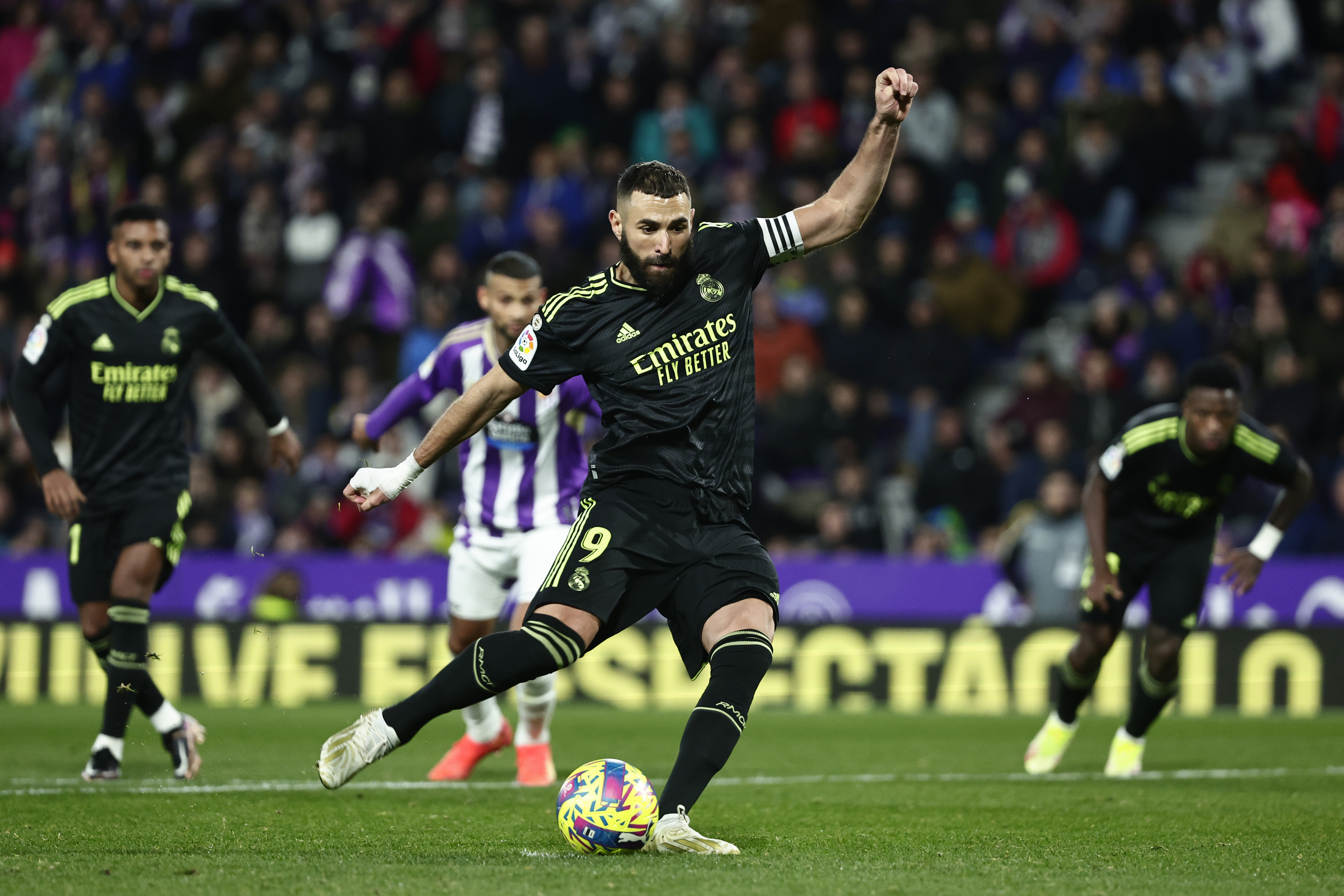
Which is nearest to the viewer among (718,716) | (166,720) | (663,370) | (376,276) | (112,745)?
(718,716)

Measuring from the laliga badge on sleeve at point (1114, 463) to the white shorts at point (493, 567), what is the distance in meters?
2.86

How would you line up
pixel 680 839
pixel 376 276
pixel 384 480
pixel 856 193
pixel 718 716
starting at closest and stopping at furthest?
pixel 680 839
pixel 718 716
pixel 384 480
pixel 856 193
pixel 376 276

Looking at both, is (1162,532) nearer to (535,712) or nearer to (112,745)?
(535,712)

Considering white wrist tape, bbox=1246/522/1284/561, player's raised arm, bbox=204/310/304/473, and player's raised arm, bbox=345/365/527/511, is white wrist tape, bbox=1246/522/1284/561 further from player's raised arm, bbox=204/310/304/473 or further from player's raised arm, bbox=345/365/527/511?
player's raised arm, bbox=204/310/304/473

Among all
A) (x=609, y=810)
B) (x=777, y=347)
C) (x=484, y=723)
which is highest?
(x=777, y=347)

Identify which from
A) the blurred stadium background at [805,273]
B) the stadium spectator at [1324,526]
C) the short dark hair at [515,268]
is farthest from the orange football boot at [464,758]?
the stadium spectator at [1324,526]

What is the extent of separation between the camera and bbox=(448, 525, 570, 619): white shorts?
819 cm

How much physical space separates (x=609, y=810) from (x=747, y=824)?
1.21m

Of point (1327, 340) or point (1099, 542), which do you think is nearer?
point (1099, 542)

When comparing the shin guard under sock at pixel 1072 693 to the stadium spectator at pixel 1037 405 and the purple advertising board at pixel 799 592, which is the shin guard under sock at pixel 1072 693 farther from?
→ the stadium spectator at pixel 1037 405

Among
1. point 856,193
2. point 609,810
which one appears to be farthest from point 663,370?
point 609,810

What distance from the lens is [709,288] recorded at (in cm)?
570

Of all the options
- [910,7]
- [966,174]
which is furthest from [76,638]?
[910,7]

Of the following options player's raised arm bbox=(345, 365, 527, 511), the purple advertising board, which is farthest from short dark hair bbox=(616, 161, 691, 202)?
the purple advertising board
